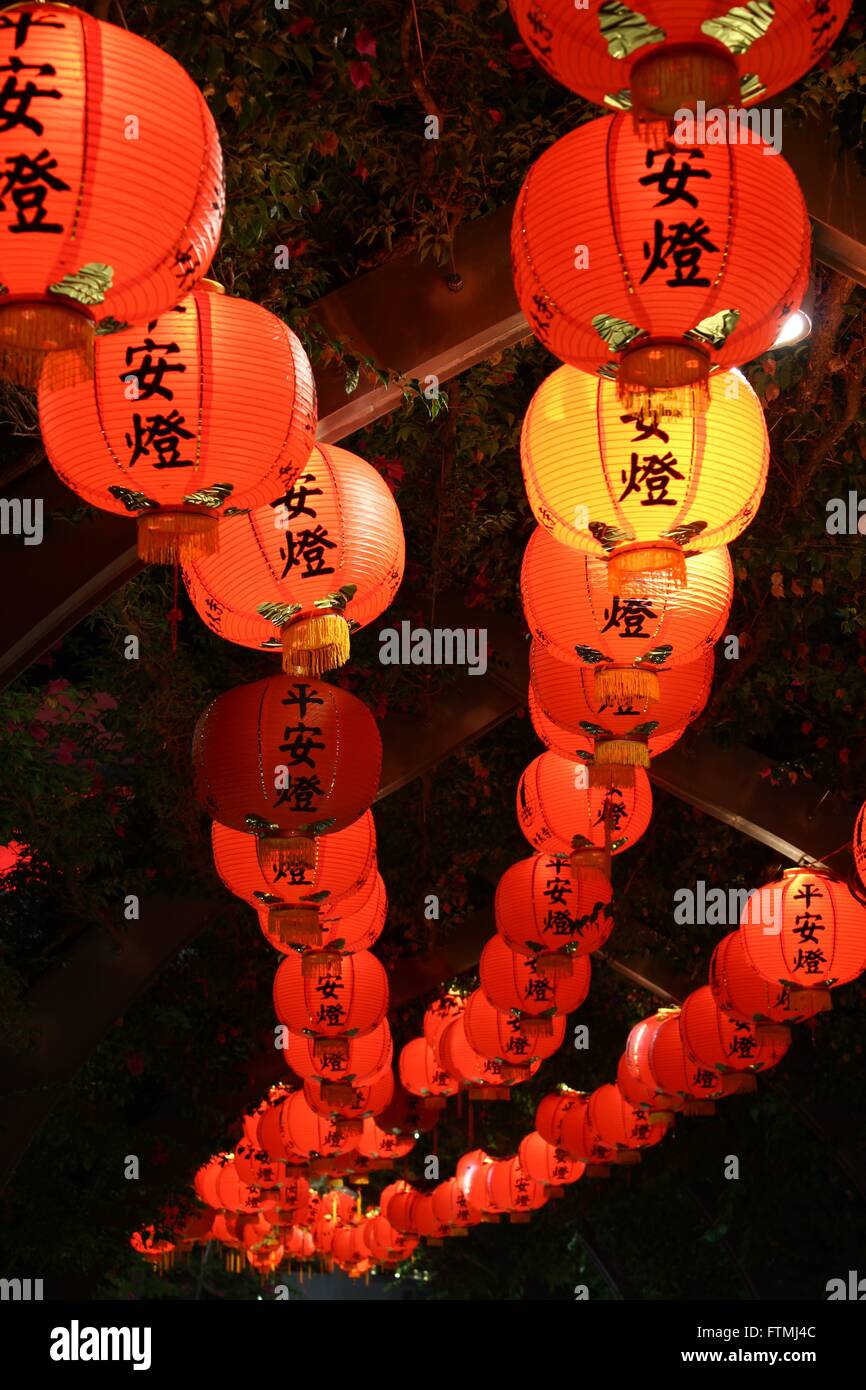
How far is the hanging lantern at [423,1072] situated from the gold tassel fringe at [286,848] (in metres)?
6.22

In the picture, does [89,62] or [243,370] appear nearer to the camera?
[89,62]

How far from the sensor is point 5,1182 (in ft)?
32.0

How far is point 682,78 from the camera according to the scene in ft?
8.55

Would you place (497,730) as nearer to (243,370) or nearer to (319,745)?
(319,745)

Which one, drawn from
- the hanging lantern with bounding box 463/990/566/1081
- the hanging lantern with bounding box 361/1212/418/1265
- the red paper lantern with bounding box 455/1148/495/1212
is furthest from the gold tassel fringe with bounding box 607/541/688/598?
the hanging lantern with bounding box 361/1212/418/1265

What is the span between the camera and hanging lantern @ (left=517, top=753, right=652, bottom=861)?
610 cm

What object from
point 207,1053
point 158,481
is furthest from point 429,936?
point 158,481

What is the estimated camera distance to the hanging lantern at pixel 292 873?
213 inches

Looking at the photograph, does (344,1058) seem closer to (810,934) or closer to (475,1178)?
(810,934)

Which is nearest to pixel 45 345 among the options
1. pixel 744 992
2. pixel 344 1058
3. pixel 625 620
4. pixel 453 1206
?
pixel 625 620

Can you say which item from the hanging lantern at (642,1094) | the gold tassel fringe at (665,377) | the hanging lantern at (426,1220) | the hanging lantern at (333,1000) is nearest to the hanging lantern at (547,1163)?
the hanging lantern at (642,1094)

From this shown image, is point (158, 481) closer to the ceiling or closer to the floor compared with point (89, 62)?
closer to the floor

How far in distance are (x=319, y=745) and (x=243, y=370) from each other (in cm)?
162
